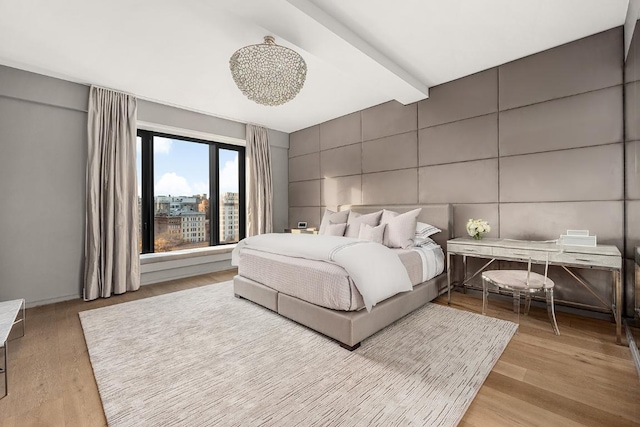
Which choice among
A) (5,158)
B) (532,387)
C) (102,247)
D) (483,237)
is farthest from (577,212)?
(5,158)

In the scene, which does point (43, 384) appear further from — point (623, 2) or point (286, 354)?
point (623, 2)

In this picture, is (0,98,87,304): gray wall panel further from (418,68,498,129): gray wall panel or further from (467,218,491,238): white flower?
(467,218,491,238): white flower

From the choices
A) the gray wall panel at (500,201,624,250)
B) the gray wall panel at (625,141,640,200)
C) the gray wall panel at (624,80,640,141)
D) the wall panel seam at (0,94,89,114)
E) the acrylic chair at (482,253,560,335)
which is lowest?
the acrylic chair at (482,253,560,335)

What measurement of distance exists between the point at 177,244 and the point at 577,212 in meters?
5.43

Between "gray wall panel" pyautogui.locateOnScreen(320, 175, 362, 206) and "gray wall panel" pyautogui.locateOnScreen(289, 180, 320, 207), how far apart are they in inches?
6.9

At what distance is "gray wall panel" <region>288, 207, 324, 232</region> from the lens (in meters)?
5.40

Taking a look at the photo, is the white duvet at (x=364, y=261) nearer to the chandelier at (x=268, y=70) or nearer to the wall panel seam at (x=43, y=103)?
the chandelier at (x=268, y=70)

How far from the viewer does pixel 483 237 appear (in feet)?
10.9

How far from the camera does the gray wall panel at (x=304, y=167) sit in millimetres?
5430

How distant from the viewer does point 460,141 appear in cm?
350

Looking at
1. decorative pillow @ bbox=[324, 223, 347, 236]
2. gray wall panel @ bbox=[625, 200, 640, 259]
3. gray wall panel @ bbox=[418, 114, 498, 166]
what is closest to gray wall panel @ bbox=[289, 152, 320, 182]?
decorative pillow @ bbox=[324, 223, 347, 236]

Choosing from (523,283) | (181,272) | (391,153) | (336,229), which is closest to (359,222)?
(336,229)

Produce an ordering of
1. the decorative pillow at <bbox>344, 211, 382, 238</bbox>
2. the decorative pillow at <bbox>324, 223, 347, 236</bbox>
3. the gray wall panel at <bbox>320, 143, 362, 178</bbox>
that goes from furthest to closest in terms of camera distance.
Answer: the gray wall panel at <bbox>320, 143, 362, 178</bbox>
the decorative pillow at <bbox>324, 223, 347, 236</bbox>
the decorative pillow at <bbox>344, 211, 382, 238</bbox>

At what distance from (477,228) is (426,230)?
0.58 m
